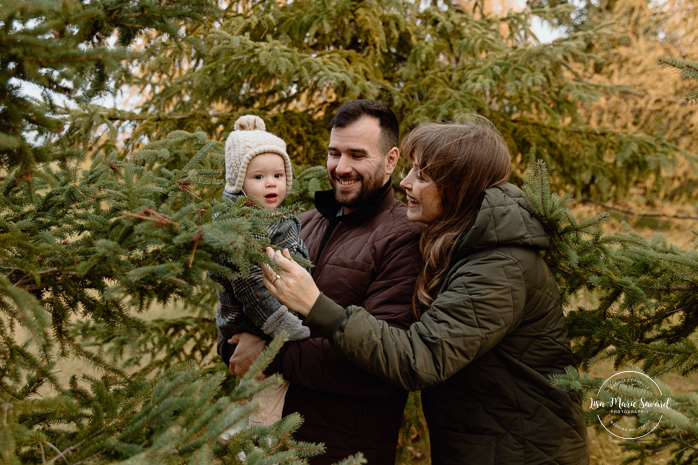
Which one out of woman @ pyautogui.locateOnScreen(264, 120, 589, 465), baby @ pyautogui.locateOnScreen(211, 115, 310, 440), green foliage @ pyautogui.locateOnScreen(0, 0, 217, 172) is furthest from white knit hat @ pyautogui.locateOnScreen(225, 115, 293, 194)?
green foliage @ pyautogui.locateOnScreen(0, 0, 217, 172)

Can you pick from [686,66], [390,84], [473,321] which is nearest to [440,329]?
[473,321]

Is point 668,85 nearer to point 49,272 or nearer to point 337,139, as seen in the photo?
point 337,139

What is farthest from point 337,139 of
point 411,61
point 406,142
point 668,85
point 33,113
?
point 668,85

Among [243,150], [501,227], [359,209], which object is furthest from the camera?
[359,209]

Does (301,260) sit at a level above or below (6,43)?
below

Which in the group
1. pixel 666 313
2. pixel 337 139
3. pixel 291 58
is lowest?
pixel 666 313

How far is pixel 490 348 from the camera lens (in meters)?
1.96

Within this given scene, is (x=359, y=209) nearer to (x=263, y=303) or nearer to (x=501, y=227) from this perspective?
(x=263, y=303)

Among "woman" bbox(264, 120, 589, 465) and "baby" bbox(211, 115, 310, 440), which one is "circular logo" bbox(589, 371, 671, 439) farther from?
"baby" bbox(211, 115, 310, 440)

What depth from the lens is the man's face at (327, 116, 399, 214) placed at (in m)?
2.69

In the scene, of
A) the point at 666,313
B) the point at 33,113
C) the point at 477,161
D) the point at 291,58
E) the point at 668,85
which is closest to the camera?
the point at 33,113

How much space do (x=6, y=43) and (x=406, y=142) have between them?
173 centimetres

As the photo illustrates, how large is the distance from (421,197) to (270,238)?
0.78m

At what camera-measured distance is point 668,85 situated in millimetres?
7340
